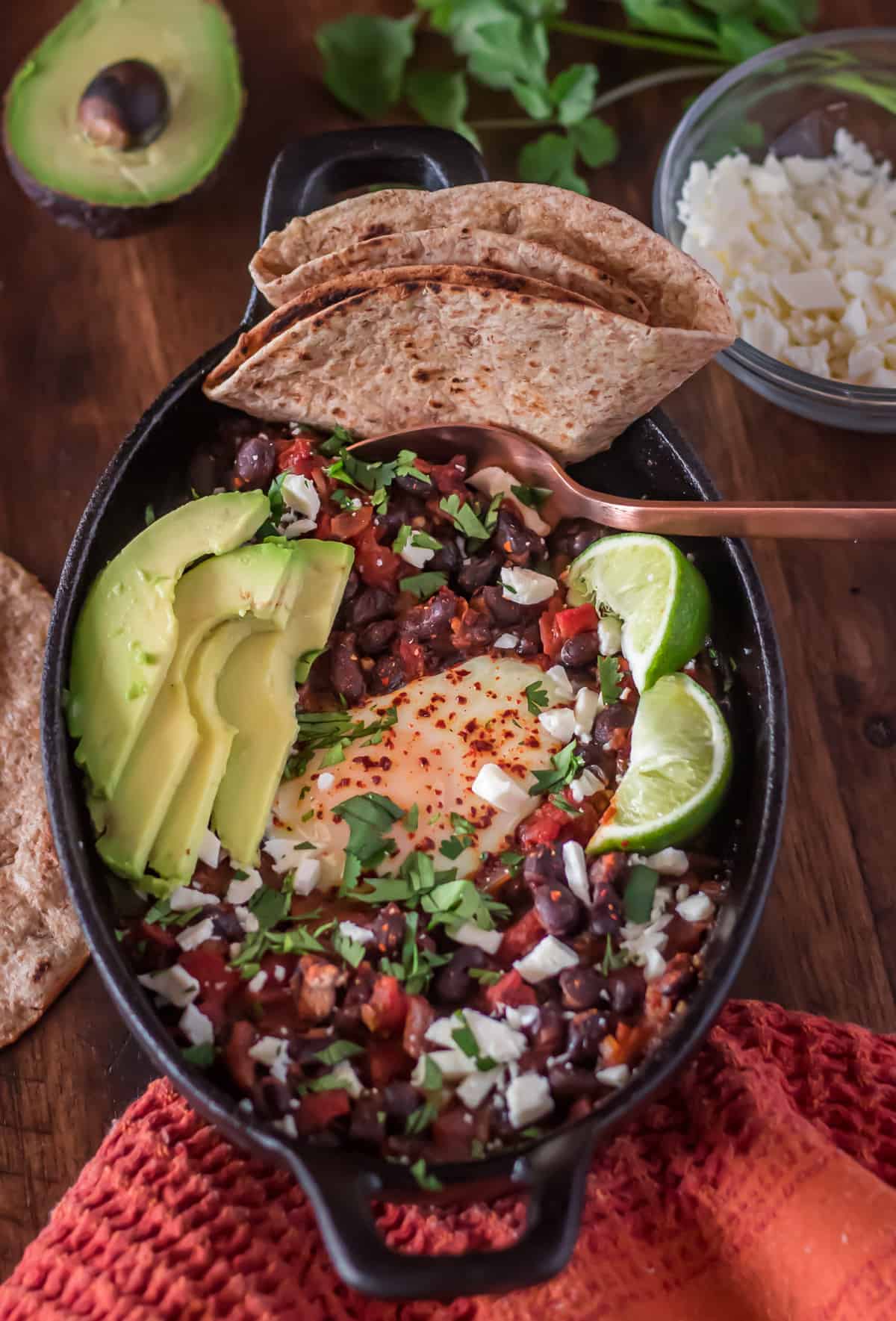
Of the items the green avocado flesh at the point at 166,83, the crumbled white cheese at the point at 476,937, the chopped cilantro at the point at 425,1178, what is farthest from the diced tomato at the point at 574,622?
the green avocado flesh at the point at 166,83

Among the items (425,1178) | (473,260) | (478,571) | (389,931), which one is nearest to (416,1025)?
(389,931)

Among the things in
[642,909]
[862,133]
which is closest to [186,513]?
[642,909]

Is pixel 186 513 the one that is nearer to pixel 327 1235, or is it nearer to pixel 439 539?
pixel 439 539

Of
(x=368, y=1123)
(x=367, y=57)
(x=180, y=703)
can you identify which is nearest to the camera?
(x=368, y=1123)

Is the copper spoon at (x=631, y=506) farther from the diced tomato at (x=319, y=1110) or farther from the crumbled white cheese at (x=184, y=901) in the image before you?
the diced tomato at (x=319, y=1110)

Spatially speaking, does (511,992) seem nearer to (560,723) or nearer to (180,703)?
(560,723)

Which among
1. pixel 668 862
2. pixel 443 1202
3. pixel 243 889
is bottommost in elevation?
pixel 443 1202
